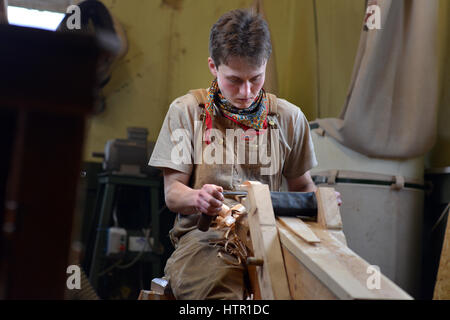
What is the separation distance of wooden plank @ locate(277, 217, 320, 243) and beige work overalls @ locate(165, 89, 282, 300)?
0.23 metres

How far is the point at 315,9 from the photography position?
160 inches

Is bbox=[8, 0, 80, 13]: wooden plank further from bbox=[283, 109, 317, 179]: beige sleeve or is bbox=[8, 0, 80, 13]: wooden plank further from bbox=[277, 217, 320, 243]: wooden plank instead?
bbox=[277, 217, 320, 243]: wooden plank

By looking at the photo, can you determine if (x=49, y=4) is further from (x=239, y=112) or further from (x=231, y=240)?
(x=231, y=240)

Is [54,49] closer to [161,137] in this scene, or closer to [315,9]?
[161,137]

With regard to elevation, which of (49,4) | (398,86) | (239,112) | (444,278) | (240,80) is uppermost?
(49,4)

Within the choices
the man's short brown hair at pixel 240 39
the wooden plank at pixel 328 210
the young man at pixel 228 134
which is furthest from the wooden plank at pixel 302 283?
the man's short brown hair at pixel 240 39

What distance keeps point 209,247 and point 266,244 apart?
0.39m

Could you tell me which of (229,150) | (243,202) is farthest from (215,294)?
(229,150)

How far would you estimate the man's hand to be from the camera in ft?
4.67

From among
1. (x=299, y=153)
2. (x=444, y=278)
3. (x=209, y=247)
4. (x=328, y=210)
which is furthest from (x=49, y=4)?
(x=444, y=278)

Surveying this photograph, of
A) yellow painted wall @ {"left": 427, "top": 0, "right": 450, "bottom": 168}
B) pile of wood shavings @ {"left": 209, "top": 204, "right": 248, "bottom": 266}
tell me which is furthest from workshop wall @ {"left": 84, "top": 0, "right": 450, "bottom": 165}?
pile of wood shavings @ {"left": 209, "top": 204, "right": 248, "bottom": 266}

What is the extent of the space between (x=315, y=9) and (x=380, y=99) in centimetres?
180

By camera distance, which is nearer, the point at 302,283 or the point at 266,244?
the point at 302,283

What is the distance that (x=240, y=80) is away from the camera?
1769mm
